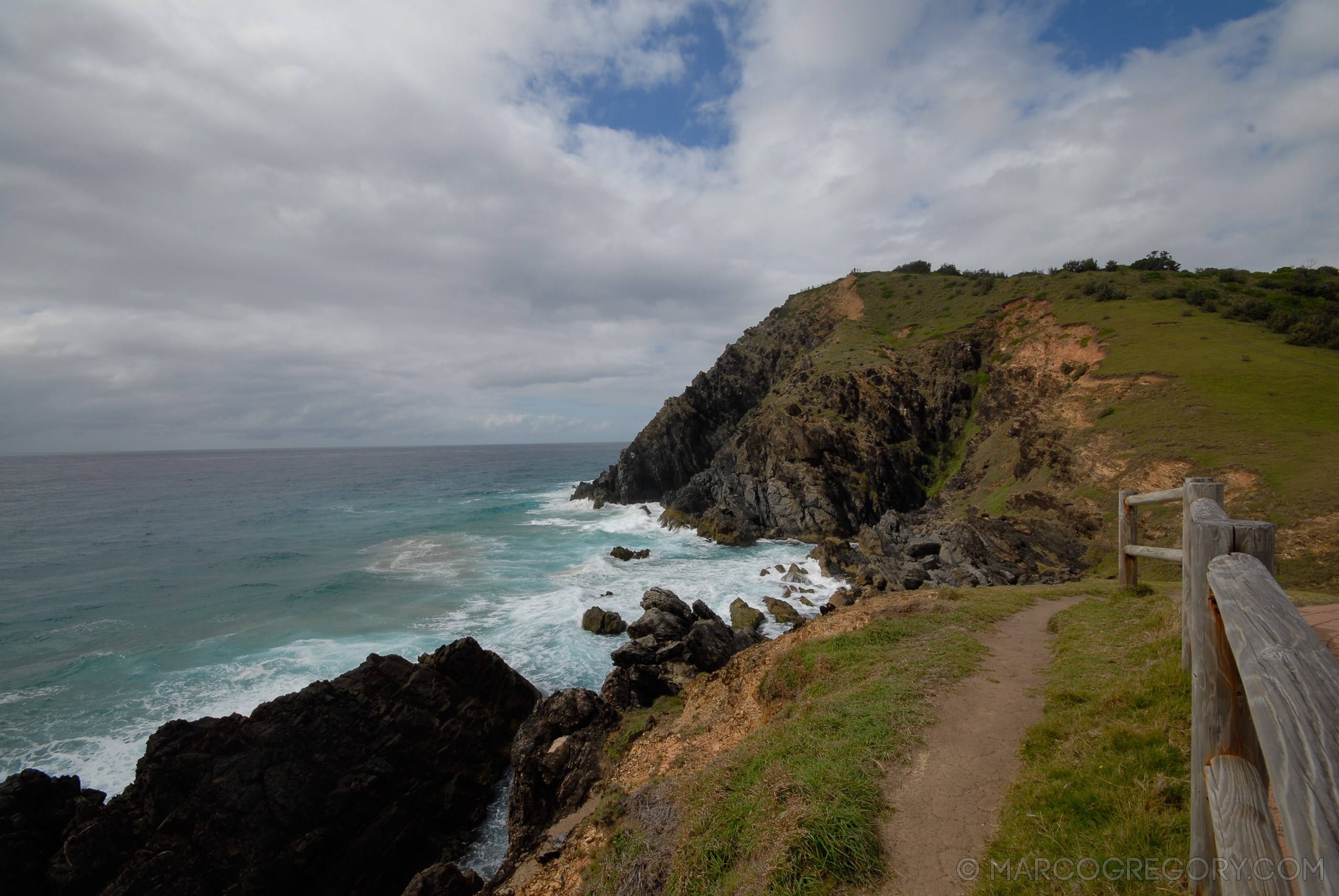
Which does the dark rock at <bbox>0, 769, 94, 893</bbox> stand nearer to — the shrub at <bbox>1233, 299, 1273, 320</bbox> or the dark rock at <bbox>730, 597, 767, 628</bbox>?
the dark rock at <bbox>730, 597, 767, 628</bbox>

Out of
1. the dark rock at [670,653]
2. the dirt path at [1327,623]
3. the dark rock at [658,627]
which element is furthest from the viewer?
the dark rock at [658,627]

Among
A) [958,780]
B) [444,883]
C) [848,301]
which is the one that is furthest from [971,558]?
[848,301]

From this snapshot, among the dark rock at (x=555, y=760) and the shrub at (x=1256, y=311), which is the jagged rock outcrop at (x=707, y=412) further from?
the dark rock at (x=555, y=760)

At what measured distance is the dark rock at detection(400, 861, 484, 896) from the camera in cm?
1079

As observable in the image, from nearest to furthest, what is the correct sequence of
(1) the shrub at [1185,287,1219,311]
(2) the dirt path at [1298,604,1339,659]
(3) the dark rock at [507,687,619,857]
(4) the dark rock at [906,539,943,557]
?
(2) the dirt path at [1298,604,1339,659], (3) the dark rock at [507,687,619,857], (4) the dark rock at [906,539,943,557], (1) the shrub at [1185,287,1219,311]

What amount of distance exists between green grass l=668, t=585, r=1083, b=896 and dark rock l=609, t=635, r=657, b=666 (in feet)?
19.6

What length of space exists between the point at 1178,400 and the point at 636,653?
116 ft

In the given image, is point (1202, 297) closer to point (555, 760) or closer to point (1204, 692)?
point (555, 760)

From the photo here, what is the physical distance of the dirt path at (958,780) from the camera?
565cm

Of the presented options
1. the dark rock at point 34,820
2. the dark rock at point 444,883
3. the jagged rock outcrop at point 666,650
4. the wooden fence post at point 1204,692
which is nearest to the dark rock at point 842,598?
the jagged rock outcrop at point 666,650

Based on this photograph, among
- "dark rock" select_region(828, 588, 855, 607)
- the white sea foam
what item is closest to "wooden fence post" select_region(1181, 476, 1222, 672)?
"dark rock" select_region(828, 588, 855, 607)

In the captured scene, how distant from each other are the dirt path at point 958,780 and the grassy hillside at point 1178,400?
18.8 meters

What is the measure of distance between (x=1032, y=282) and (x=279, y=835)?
231 ft

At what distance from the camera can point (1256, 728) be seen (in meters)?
1.83
